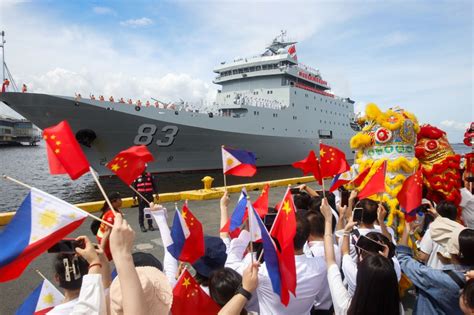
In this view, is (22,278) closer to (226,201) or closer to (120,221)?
(226,201)

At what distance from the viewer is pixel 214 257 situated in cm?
212

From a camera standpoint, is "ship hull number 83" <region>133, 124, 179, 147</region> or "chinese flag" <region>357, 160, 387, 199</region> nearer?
"chinese flag" <region>357, 160, 387, 199</region>

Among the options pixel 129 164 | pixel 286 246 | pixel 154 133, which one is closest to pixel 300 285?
pixel 286 246

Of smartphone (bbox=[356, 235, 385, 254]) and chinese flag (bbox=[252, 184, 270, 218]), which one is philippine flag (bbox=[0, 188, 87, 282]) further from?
chinese flag (bbox=[252, 184, 270, 218])

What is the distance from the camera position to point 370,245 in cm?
196

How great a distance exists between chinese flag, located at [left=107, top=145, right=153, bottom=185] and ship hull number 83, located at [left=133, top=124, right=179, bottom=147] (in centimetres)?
1290

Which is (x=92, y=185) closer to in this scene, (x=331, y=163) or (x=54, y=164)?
(x=331, y=163)

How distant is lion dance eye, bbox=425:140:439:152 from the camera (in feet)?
15.0

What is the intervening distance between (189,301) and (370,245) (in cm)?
115

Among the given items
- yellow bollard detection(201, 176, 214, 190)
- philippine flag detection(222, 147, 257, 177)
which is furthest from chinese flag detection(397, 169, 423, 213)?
yellow bollard detection(201, 176, 214, 190)

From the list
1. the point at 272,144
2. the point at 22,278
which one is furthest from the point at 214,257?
the point at 272,144

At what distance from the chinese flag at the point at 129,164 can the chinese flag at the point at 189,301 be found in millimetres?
1515

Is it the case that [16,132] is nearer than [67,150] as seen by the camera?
No

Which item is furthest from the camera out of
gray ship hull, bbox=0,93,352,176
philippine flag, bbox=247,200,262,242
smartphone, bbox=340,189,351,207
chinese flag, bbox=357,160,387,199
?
gray ship hull, bbox=0,93,352,176
